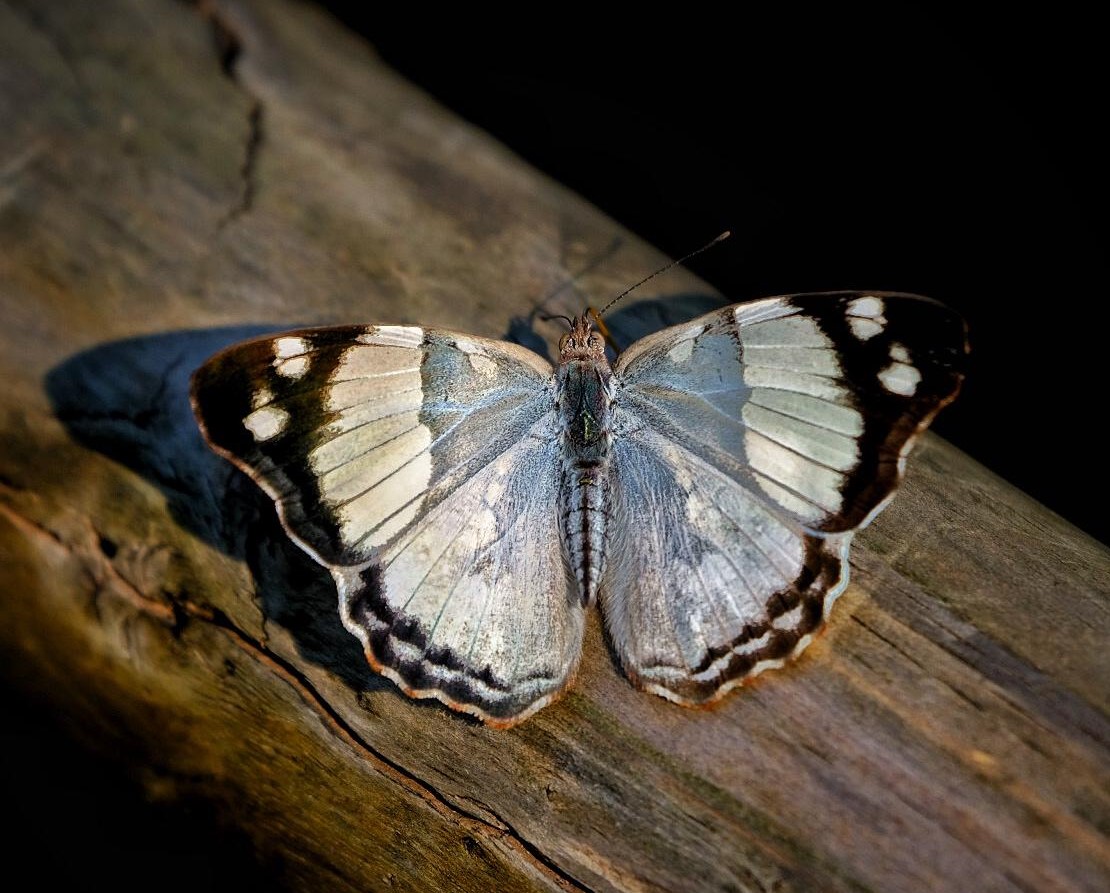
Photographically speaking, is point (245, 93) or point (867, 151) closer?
point (245, 93)

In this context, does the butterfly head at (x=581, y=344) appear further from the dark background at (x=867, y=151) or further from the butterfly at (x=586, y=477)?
the dark background at (x=867, y=151)

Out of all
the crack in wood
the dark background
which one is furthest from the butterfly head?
the dark background

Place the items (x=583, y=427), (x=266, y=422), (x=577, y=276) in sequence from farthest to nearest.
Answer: (x=577, y=276) → (x=583, y=427) → (x=266, y=422)

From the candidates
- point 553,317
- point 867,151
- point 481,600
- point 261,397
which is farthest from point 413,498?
point 867,151

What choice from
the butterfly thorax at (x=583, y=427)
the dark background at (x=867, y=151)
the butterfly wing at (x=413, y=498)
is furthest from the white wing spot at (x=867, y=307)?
the dark background at (x=867, y=151)

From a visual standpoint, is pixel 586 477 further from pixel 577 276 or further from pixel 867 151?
pixel 867 151

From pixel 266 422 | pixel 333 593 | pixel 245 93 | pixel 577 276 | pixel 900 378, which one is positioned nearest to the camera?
pixel 900 378

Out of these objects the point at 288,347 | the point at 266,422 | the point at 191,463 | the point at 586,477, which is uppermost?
the point at 288,347
